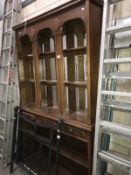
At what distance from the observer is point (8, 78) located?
2648 mm

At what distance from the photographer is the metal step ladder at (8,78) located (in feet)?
8.57

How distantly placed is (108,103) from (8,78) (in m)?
1.67

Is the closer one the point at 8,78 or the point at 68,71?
the point at 68,71

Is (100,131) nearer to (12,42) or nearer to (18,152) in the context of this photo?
(18,152)

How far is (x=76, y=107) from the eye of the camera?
2221 mm

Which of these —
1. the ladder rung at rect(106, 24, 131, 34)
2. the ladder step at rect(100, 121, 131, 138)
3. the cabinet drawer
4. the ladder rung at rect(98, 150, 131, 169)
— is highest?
the ladder rung at rect(106, 24, 131, 34)

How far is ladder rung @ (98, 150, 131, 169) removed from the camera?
52.8 inches

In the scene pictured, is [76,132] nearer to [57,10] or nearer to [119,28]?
[119,28]

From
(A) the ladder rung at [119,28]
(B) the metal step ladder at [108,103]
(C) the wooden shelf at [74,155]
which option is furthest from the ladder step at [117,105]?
(C) the wooden shelf at [74,155]

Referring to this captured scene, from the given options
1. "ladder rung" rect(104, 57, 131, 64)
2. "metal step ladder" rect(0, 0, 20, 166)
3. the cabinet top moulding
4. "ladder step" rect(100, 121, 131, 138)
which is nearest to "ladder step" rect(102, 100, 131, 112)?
"ladder step" rect(100, 121, 131, 138)

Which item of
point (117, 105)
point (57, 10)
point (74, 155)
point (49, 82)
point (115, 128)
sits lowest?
point (74, 155)

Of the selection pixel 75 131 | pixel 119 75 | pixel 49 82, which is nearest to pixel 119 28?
pixel 119 75

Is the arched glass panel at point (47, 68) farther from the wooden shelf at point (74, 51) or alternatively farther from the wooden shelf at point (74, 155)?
the wooden shelf at point (74, 155)

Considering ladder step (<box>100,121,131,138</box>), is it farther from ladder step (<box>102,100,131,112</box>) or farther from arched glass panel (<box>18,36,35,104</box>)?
arched glass panel (<box>18,36,35,104</box>)
